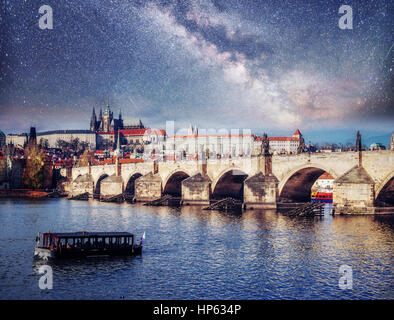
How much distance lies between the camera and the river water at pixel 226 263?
16219 mm

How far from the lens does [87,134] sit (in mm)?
196250

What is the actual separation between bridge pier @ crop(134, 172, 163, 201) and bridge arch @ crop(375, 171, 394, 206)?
32.7 m

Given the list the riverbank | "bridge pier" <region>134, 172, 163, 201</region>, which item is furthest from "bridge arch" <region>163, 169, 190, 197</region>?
the riverbank

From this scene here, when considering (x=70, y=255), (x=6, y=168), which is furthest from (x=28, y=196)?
(x=70, y=255)

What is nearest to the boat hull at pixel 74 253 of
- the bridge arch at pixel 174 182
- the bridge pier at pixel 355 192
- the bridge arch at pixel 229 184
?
the bridge pier at pixel 355 192

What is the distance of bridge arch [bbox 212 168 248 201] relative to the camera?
50.9m

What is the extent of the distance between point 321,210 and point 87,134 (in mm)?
170010

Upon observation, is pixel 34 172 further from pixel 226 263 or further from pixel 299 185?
pixel 226 263

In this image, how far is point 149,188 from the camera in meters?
60.5

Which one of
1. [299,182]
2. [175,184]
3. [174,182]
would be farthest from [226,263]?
[175,184]

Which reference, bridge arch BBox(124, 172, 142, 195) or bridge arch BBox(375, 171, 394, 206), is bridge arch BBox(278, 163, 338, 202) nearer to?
bridge arch BBox(375, 171, 394, 206)

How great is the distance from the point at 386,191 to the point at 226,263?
65.4 feet

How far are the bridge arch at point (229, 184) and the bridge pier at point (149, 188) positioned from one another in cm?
1068
